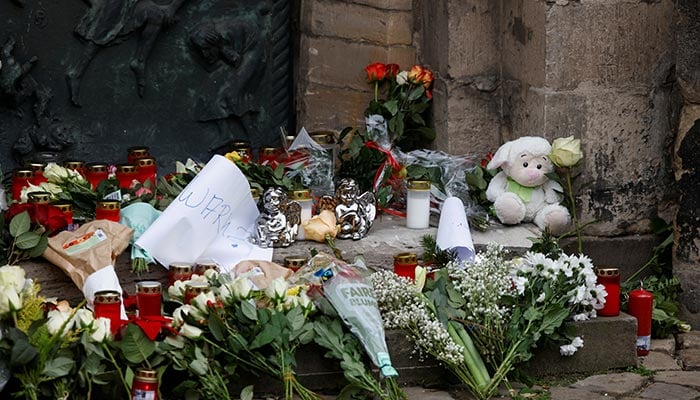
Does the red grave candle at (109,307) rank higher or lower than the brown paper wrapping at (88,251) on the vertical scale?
lower

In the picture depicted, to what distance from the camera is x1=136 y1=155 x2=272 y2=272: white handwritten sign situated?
17.9ft

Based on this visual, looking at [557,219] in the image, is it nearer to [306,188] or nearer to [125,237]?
[306,188]

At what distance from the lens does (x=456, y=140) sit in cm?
638

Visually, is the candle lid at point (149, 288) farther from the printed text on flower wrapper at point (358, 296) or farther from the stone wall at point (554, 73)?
the stone wall at point (554, 73)

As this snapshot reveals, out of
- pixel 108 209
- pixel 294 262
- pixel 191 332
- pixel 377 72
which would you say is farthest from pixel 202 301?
pixel 377 72

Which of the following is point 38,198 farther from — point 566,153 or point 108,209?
point 566,153

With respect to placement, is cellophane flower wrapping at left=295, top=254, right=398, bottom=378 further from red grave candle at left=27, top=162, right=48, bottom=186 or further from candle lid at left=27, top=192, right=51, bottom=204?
red grave candle at left=27, top=162, right=48, bottom=186

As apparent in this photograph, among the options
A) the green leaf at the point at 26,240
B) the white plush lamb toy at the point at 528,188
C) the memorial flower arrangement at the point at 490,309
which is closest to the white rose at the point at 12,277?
the green leaf at the point at 26,240

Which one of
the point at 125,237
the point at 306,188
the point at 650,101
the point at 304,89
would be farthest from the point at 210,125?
the point at 650,101

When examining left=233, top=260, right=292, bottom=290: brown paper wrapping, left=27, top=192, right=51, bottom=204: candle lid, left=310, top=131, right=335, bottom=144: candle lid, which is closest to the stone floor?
left=233, top=260, right=292, bottom=290: brown paper wrapping

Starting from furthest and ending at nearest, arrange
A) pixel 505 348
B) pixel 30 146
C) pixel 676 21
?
pixel 30 146 < pixel 676 21 < pixel 505 348

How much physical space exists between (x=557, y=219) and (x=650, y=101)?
620mm

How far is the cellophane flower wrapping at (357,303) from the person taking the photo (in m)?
4.87

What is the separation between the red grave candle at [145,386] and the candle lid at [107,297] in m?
0.32
